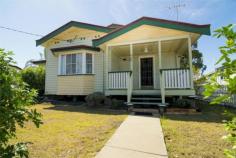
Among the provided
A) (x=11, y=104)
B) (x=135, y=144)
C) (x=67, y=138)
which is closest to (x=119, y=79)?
(x=67, y=138)

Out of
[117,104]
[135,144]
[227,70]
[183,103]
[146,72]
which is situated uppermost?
[146,72]

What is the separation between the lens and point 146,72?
37.8 feet

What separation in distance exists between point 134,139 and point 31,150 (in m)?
2.17

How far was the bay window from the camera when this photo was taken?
10484 millimetres

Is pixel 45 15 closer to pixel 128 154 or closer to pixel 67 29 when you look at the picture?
pixel 67 29

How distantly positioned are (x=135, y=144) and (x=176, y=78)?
16.6ft

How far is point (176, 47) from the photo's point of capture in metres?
10.1

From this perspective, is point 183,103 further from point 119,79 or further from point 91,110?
point 91,110

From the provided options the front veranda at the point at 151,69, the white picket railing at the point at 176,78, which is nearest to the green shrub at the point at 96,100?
the front veranda at the point at 151,69

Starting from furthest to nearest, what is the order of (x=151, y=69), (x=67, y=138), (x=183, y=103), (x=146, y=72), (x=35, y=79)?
1. (x=35, y=79)
2. (x=146, y=72)
3. (x=151, y=69)
4. (x=183, y=103)
5. (x=67, y=138)

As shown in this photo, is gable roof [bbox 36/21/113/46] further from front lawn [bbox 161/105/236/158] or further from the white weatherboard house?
front lawn [bbox 161/105/236/158]

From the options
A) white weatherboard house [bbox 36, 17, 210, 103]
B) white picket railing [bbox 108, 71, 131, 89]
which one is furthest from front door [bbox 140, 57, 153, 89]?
white picket railing [bbox 108, 71, 131, 89]

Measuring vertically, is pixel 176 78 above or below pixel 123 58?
below

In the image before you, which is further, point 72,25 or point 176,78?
point 72,25
